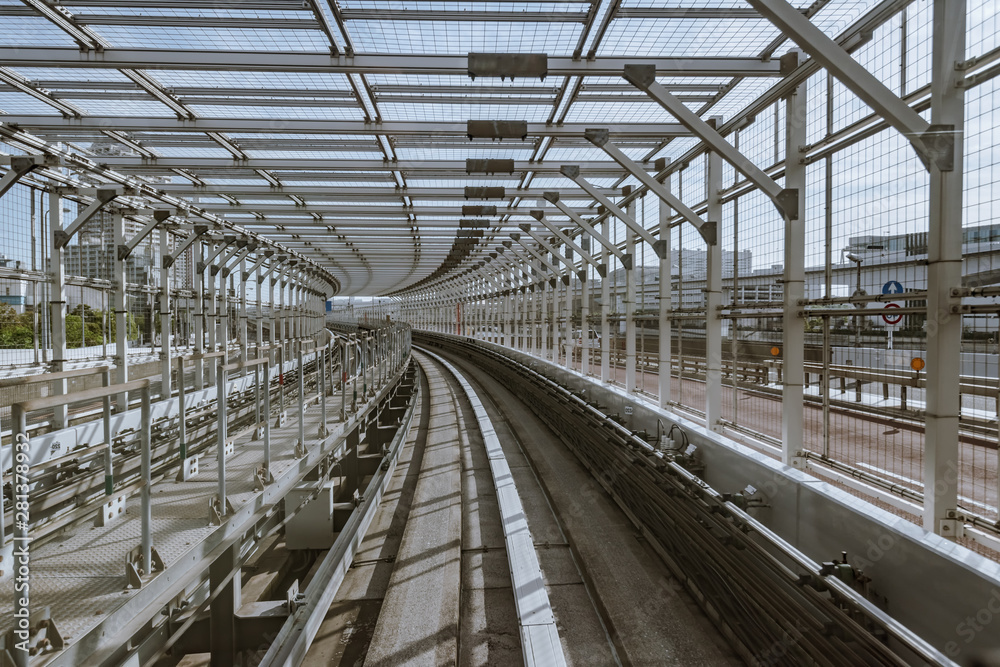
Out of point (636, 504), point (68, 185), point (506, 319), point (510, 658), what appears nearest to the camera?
point (510, 658)

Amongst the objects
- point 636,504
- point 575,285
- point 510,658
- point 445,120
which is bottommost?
point 510,658

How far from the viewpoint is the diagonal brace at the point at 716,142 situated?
505 cm

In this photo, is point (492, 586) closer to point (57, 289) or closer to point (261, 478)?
point (261, 478)

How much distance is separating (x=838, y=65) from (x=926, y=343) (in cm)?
202

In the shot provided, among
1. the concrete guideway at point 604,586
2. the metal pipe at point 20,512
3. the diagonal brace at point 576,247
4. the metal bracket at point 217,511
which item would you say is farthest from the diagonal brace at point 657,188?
the metal pipe at point 20,512

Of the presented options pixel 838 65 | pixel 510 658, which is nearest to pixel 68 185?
pixel 510 658

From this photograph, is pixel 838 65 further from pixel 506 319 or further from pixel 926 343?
pixel 506 319

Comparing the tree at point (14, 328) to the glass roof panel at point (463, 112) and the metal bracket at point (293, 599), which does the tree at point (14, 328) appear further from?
the metal bracket at point (293, 599)

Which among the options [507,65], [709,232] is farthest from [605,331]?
[507,65]

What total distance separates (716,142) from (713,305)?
245 centimetres

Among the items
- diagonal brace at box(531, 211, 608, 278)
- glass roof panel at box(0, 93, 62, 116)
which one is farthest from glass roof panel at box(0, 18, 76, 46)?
diagonal brace at box(531, 211, 608, 278)

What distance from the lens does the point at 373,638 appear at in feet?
14.9

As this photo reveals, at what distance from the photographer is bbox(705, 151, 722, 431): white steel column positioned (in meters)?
7.08

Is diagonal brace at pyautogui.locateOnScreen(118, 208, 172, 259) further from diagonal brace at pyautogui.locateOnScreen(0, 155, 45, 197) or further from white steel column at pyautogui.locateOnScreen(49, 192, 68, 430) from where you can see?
diagonal brace at pyautogui.locateOnScreen(0, 155, 45, 197)
